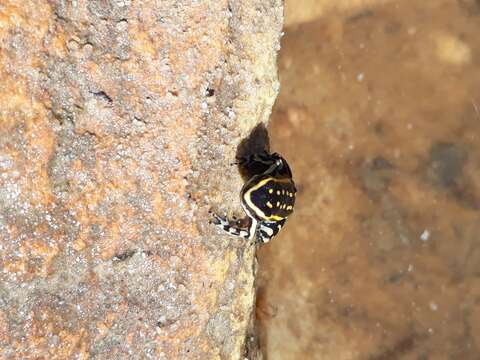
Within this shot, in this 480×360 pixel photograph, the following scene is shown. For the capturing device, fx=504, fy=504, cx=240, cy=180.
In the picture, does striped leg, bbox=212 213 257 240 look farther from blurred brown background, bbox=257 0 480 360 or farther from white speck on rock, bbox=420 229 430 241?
white speck on rock, bbox=420 229 430 241

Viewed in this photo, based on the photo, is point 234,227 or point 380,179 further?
point 380,179

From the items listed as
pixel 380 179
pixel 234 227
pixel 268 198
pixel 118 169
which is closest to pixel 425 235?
pixel 380 179

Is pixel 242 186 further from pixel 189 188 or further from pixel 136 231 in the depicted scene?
pixel 136 231

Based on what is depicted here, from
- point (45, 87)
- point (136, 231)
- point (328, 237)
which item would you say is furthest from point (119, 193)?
point (328, 237)

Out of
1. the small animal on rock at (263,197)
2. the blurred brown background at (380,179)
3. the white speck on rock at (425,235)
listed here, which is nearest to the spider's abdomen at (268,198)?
the small animal on rock at (263,197)

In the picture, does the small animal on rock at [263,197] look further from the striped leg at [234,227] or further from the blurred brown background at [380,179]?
the blurred brown background at [380,179]

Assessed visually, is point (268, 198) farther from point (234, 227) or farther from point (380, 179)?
point (380, 179)

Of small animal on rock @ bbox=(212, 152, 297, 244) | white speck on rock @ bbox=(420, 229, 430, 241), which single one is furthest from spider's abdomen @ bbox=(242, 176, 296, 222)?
white speck on rock @ bbox=(420, 229, 430, 241)
